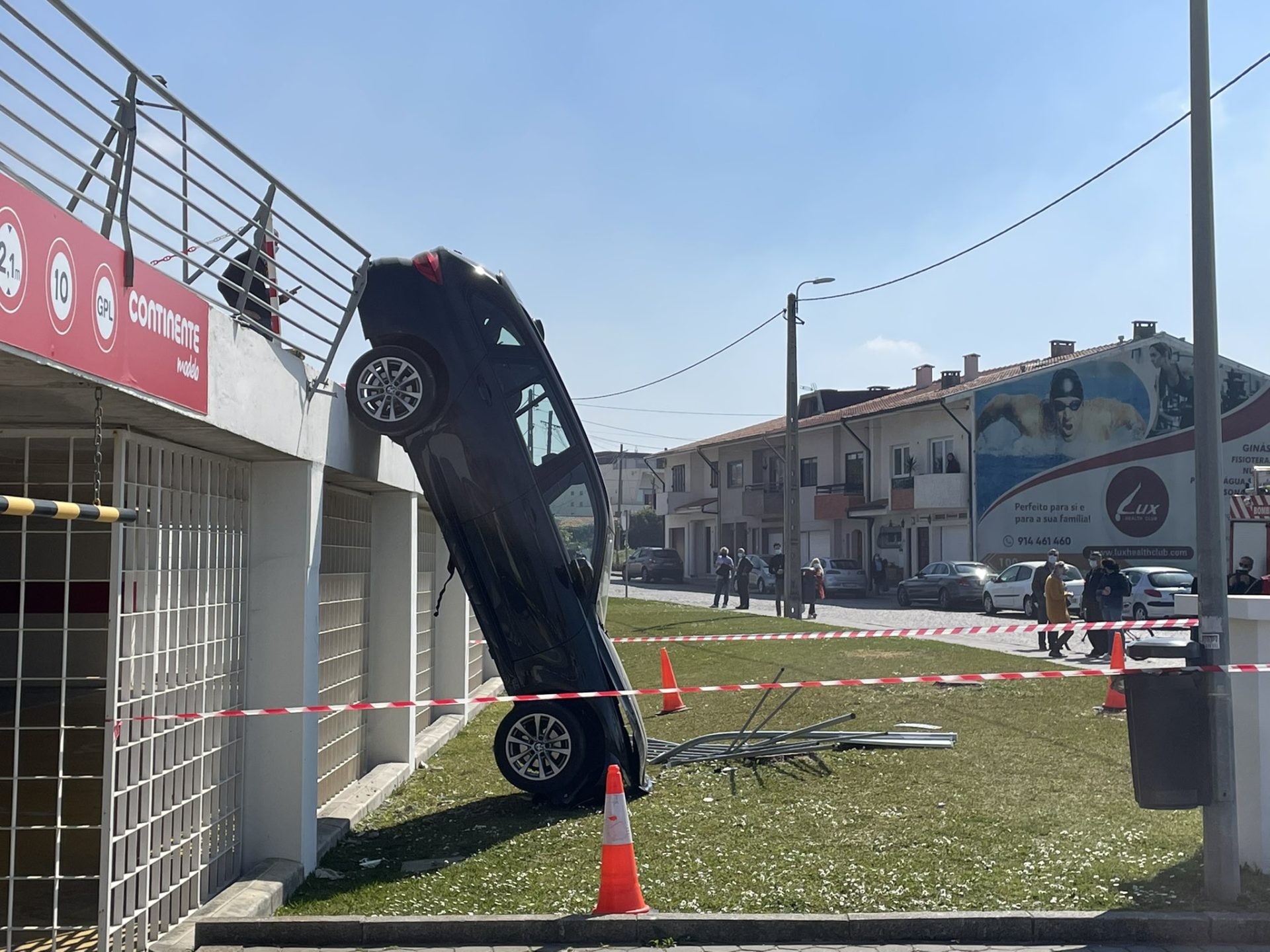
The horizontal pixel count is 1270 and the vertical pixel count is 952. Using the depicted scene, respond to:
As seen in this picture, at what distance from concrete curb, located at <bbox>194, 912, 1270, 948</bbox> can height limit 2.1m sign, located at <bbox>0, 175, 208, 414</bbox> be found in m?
2.68

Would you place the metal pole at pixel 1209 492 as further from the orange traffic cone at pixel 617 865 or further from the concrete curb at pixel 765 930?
the orange traffic cone at pixel 617 865

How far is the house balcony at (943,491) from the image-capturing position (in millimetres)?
42594

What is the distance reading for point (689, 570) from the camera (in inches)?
2616

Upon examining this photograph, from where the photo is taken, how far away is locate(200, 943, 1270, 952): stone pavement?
6074 millimetres

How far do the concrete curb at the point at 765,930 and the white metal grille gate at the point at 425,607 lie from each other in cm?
558

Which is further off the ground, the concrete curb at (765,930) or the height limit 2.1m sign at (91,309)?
the height limit 2.1m sign at (91,309)

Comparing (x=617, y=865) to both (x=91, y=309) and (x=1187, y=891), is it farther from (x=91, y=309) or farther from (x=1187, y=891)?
(x=91, y=309)

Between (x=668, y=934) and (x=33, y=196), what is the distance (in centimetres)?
441

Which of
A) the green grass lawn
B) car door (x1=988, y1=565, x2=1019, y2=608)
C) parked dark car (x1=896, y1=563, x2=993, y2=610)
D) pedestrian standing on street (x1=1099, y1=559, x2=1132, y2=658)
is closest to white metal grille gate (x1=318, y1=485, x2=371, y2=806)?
the green grass lawn

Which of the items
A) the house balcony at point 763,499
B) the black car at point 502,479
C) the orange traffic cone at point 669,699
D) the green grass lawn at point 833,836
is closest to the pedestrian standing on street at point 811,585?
the orange traffic cone at point 669,699

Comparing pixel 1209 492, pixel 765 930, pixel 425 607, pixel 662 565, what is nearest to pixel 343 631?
pixel 425 607

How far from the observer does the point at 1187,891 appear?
6707 mm

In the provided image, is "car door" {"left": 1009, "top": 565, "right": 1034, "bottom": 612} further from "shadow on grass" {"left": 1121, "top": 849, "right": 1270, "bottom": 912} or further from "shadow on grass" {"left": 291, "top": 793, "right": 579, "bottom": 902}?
"shadow on grass" {"left": 1121, "top": 849, "right": 1270, "bottom": 912}

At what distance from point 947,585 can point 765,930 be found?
30.4 meters
